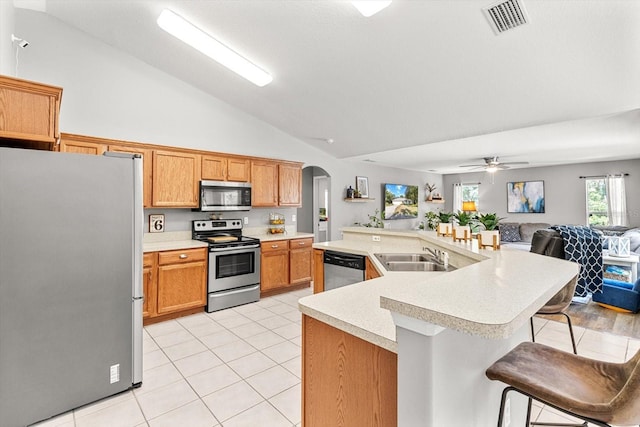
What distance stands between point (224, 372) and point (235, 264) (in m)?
1.79

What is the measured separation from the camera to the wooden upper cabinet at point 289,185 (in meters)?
5.11

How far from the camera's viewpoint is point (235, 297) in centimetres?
418

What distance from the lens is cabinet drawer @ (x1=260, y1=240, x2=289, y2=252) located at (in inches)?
180

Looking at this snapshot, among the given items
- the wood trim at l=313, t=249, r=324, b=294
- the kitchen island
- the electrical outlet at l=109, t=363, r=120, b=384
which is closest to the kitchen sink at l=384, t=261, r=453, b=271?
the kitchen island

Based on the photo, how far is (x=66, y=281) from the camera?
6.57ft

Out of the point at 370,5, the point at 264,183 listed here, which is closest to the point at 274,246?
the point at 264,183

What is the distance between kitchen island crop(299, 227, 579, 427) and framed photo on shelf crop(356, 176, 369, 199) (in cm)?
509

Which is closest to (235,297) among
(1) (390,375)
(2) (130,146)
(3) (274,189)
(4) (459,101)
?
(3) (274,189)

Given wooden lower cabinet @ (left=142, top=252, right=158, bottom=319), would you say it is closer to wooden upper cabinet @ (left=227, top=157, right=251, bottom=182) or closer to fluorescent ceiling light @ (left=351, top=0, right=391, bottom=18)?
wooden upper cabinet @ (left=227, top=157, right=251, bottom=182)

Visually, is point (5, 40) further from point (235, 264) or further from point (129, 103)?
point (235, 264)

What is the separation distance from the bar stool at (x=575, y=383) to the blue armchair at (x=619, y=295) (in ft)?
12.2

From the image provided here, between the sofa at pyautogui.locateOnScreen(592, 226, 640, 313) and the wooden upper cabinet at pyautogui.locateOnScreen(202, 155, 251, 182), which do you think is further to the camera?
the wooden upper cabinet at pyautogui.locateOnScreen(202, 155, 251, 182)

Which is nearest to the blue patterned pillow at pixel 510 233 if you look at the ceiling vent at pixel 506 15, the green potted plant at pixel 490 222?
the green potted plant at pixel 490 222

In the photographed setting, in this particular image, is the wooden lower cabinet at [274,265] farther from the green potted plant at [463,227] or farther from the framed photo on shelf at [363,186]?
the green potted plant at [463,227]
